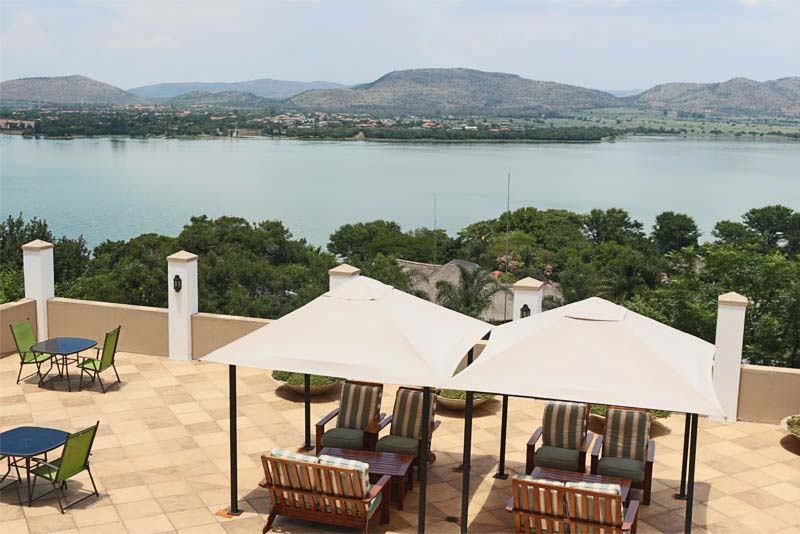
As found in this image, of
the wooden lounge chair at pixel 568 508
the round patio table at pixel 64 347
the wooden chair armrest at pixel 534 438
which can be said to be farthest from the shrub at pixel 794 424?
the round patio table at pixel 64 347

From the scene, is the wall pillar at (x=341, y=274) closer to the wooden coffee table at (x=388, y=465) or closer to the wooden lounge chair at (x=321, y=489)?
the wooden coffee table at (x=388, y=465)

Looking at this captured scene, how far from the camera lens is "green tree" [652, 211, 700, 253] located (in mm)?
64500

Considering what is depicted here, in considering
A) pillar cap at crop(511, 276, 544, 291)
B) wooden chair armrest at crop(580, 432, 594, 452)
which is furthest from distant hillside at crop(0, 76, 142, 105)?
wooden chair armrest at crop(580, 432, 594, 452)

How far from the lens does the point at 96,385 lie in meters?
10.7

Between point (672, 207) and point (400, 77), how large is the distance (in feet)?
394

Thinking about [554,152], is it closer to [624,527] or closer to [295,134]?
[295,134]

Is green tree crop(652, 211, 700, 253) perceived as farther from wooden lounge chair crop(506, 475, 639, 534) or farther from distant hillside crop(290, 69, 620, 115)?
distant hillside crop(290, 69, 620, 115)

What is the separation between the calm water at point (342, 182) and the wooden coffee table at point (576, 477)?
6528cm

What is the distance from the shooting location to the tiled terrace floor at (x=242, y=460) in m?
7.00

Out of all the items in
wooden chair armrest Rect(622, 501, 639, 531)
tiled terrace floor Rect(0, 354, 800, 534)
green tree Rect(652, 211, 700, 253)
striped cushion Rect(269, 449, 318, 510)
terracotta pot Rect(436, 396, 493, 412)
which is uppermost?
striped cushion Rect(269, 449, 318, 510)

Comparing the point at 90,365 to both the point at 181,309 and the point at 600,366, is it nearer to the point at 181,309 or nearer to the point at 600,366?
the point at 181,309

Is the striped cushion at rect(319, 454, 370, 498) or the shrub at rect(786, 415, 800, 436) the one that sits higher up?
the striped cushion at rect(319, 454, 370, 498)

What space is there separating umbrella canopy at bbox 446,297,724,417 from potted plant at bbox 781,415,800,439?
9.31 ft

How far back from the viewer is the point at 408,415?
771 centimetres
